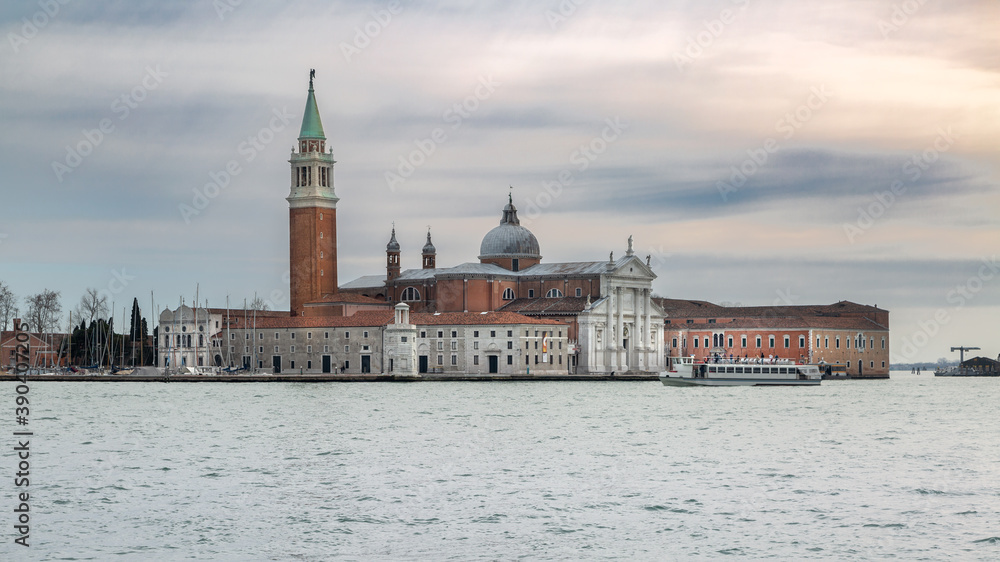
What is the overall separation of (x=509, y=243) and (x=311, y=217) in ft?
42.7

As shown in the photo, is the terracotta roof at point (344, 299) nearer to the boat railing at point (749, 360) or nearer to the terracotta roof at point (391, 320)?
the terracotta roof at point (391, 320)

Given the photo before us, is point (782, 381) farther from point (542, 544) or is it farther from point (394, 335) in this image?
point (542, 544)

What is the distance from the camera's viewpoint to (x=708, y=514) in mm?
19547

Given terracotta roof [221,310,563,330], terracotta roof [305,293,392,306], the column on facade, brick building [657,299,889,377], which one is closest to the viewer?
terracotta roof [221,310,563,330]

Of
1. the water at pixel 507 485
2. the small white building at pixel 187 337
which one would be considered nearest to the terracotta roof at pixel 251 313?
the small white building at pixel 187 337

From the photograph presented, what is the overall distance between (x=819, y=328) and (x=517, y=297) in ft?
64.6

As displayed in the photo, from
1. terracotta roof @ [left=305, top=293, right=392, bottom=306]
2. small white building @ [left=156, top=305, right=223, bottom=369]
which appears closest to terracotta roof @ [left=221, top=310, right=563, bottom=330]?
terracotta roof @ [left=305, top=293, right=392, bottom=306]

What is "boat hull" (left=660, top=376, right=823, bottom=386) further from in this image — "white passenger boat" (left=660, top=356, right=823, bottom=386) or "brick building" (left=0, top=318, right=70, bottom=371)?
"brick building" (left=0, top=318, right=70, bottom=371)

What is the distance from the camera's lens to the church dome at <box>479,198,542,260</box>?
8600cm

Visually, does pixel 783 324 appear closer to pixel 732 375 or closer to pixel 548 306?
pixel 548 306

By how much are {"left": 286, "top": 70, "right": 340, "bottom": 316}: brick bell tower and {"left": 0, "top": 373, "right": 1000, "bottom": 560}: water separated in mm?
37970

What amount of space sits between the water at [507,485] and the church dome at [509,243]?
42811 mm

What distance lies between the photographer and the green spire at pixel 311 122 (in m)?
82.3

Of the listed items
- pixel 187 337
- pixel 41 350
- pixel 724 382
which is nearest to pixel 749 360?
pixel 724 382
